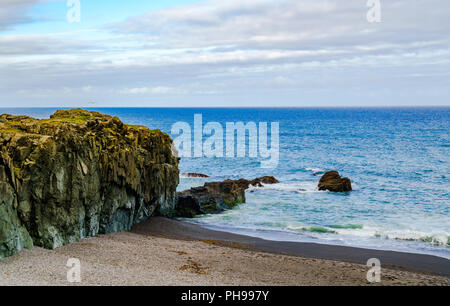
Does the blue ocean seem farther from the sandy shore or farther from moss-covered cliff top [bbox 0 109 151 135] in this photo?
moss-covered cliff top [bbox 0 109 151 135]

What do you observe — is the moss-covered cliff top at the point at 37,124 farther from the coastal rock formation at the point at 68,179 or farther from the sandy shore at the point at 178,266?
the sandy shore at the point at 178,266

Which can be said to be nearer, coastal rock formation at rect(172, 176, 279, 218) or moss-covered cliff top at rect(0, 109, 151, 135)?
moss-covered cliff top at rect(0, 109, 151, 135)

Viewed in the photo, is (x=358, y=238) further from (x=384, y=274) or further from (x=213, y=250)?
(x=213, y=250)

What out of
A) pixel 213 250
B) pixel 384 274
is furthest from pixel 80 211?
pixel 384 274

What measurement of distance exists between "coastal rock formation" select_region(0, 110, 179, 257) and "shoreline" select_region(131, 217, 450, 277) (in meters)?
2.12

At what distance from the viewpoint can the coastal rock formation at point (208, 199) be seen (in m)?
38.9

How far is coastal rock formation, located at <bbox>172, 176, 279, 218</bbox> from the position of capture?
38875 millimetres

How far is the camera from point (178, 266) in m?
22.3

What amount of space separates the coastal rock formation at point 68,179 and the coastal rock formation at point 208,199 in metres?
4.97

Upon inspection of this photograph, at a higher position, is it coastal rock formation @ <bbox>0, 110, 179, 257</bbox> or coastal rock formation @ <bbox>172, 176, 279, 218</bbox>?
coastal rock formation @ <bbox>0, 110, 179, 257</bbox>

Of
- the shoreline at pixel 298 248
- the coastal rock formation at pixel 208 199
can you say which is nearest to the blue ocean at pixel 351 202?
the coastal rock formation at pixel 208 199

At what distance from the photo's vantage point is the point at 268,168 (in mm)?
69812

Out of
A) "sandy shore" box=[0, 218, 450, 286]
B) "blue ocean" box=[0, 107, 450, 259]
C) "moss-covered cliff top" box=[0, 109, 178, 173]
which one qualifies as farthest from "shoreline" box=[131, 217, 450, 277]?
"moss-covered cliff top" box=[0, 109, 178, 173]
